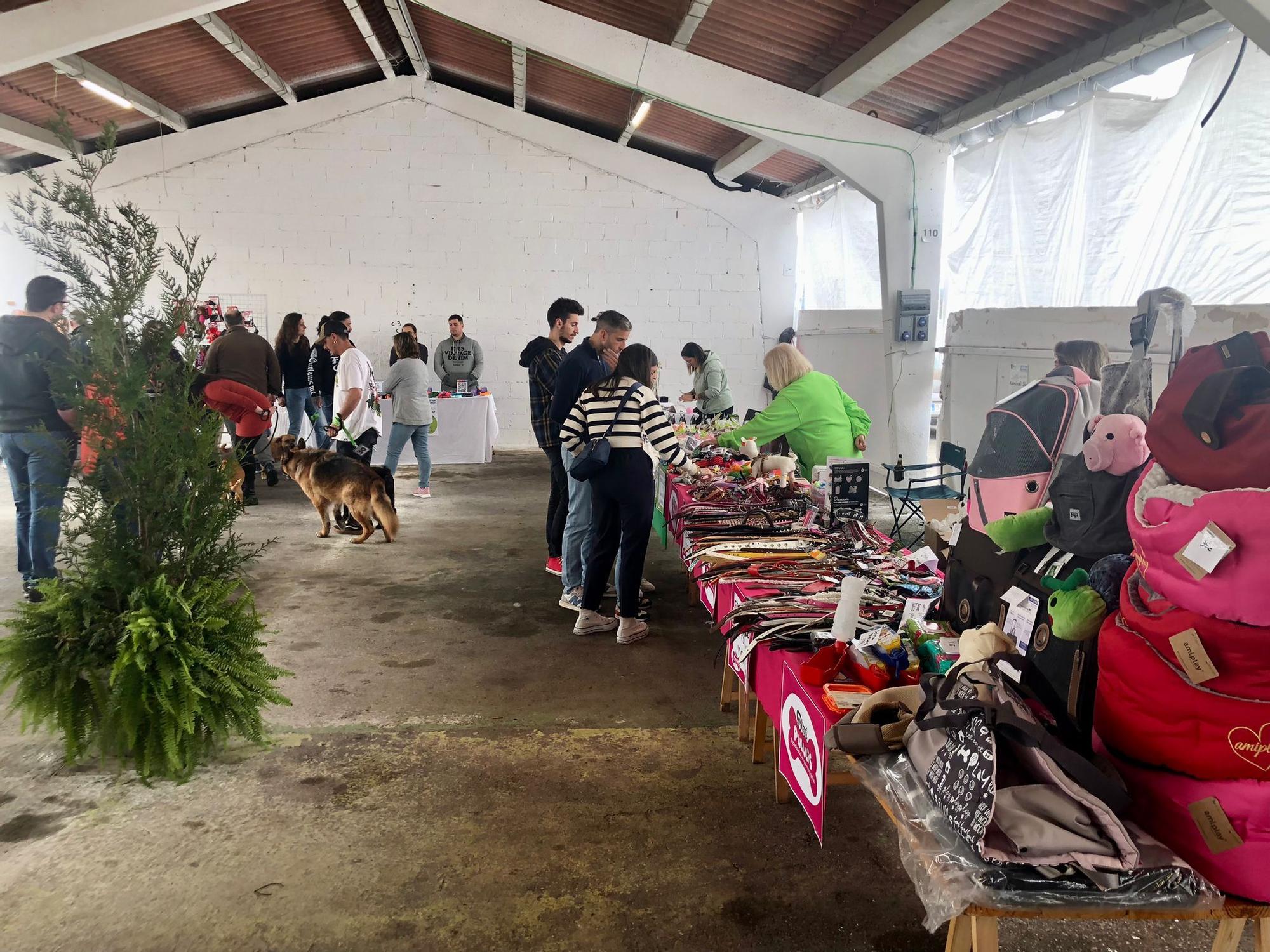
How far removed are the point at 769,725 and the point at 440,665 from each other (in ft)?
5.08

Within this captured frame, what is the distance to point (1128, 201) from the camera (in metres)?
4.32

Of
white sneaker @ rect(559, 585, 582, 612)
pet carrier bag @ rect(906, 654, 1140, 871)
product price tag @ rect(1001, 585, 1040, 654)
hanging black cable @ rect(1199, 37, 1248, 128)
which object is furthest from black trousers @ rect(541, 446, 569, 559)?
hanging black cable @ rect(1199, 37, 1248, 128)

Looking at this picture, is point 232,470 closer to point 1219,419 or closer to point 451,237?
point 1219,419

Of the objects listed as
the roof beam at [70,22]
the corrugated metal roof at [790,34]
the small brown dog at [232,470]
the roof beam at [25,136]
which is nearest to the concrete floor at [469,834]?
the small brown dog at [232,470]

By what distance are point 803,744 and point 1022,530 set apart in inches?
29.4

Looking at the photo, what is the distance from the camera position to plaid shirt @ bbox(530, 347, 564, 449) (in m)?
4.61

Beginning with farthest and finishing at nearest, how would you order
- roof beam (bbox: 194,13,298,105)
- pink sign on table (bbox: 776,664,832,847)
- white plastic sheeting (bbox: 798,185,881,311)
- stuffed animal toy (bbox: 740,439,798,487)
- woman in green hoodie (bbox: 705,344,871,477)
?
white plastic sheeting (bbox: 798,185,881,311) < roof beam (bbox: 194,13,298,105) < woman in green hoodie (bbox: 705,344,871,477) < stuffed animal toy (bbox: 740,439,798,487) < pink sign on table (bbox: 776,664,832,847)

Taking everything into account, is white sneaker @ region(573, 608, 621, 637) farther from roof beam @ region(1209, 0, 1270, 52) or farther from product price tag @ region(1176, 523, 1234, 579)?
roof beam @ region(1209, 0, 1270, 52)

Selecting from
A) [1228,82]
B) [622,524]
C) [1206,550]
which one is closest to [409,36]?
[622,524]

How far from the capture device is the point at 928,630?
220 cm

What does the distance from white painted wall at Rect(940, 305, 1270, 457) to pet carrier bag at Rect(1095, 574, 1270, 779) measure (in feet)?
5.90

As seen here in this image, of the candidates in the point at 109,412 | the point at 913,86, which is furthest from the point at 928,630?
the point at 913,86

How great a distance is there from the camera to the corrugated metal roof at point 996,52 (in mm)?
4258

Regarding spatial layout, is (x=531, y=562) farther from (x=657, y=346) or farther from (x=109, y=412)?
(x=657, y=346)
